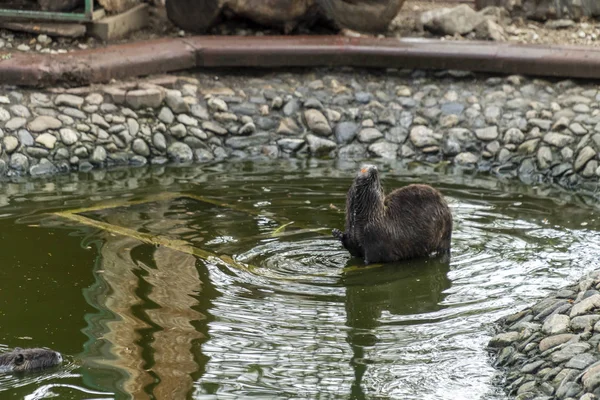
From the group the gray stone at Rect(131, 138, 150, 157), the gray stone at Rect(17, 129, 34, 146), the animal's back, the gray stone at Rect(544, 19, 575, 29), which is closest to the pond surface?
the animal's back

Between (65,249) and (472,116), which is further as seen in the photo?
(472,116)

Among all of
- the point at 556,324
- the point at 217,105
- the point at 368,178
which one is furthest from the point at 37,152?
the point at 556,324

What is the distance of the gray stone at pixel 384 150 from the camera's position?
38.8 feet

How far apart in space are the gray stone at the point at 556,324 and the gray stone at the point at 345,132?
5.79 meters

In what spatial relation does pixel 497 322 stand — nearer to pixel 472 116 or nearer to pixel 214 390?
pixel 214 390

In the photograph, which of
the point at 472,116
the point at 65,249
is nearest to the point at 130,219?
the point at 65,249

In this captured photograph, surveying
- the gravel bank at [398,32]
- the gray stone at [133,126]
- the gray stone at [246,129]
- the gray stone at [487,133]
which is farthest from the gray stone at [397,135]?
the gray stone at [133,126]

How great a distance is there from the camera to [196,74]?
1272 centimetres

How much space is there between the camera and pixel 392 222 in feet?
27.2

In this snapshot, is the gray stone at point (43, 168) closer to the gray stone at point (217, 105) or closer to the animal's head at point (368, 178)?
the gray stone at point (217, 105)

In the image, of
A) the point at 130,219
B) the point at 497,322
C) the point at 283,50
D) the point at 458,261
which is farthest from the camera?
the point at 283,50

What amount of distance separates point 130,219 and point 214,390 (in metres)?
3.58

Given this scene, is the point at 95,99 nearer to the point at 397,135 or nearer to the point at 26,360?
the point at 397,135

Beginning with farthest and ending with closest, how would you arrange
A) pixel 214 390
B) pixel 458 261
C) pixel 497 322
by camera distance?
pixel 458 261 < pixel 497 322 < pixel 214 390
